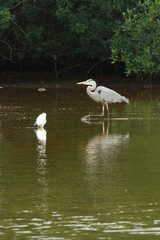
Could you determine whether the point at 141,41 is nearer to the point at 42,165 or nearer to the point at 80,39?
the point at 80,39

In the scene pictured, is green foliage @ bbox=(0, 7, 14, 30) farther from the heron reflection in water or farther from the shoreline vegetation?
the heron reflection in water

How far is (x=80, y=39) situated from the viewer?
90.0 ft

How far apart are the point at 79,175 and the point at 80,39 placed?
17.1m

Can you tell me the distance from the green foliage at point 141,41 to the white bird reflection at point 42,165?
8.43 m

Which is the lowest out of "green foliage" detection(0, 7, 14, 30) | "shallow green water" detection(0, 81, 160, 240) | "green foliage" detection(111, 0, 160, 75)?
"shallow green water" detection(0, 81, 160, 240)

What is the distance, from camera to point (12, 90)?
24.6 meters

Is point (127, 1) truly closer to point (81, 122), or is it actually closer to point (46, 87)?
point (46, 87)

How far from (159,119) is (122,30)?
27.0 ft

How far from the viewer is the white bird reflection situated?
936cm

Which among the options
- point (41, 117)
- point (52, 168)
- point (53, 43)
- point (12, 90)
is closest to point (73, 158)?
point (52, 168)

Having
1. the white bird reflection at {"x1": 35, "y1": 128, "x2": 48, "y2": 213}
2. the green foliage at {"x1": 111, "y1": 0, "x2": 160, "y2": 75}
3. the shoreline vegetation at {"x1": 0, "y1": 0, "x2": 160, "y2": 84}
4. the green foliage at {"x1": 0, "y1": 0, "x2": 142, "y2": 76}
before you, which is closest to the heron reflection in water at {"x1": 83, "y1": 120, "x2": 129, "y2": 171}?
the white bird reflection at {"x1": 35, "y1": 128, "x2": 48, "y2": 213}

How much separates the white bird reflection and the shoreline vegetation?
872cm

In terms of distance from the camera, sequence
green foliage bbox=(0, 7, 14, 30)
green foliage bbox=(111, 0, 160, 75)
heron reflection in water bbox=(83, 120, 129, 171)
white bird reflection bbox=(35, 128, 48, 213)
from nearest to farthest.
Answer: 1. white bird reflection bbox=(35, 128, 48, 213)
2. heron reflection in water bbox=(83, 120, 129, 171)
3. green foliage bbox=(111, 0, 160, 75)
4. green foliage bbox=(0, 7, 14, 30)

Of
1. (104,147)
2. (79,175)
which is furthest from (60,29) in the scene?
(79,175)
